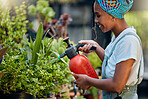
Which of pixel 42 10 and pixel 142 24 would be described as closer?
pixel 42 10

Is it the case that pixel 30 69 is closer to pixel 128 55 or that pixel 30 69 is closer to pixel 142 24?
pixel 128 55

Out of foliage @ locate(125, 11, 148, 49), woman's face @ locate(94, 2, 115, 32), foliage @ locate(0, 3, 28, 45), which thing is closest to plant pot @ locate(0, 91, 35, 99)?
foliage @ locate(0, 3, 28, 45)

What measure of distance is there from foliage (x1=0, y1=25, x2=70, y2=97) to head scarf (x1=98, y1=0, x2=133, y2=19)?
70 cm

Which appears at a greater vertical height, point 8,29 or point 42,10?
point 42,10

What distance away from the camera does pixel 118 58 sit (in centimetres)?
126

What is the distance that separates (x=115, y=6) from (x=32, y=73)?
2.67 feet

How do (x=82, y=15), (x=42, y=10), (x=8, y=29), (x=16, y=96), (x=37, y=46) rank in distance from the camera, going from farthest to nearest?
(x=82, y=15), (x=42, y=10), (x=8, y=29), (x=37, y=46), (x=16, y=96)

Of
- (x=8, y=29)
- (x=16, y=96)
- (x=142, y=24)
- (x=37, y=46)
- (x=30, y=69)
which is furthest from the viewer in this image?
(x=142, y=24)

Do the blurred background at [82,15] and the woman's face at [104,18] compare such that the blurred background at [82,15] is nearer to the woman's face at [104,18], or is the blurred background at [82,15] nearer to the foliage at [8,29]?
the foliage at [8,29]

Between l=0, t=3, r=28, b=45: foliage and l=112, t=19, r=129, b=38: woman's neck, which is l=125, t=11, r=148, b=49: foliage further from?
l=112, t=19, r=129, b=38: woman's neck

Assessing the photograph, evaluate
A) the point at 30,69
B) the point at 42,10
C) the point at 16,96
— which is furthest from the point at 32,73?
the point at 42,10

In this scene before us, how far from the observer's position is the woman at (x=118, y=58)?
124 cm

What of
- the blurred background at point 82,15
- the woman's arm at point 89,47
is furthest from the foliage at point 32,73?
the blurred background at point 82,15

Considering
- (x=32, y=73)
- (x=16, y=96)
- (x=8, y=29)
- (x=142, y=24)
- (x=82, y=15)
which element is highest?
(x=82, y=15)
